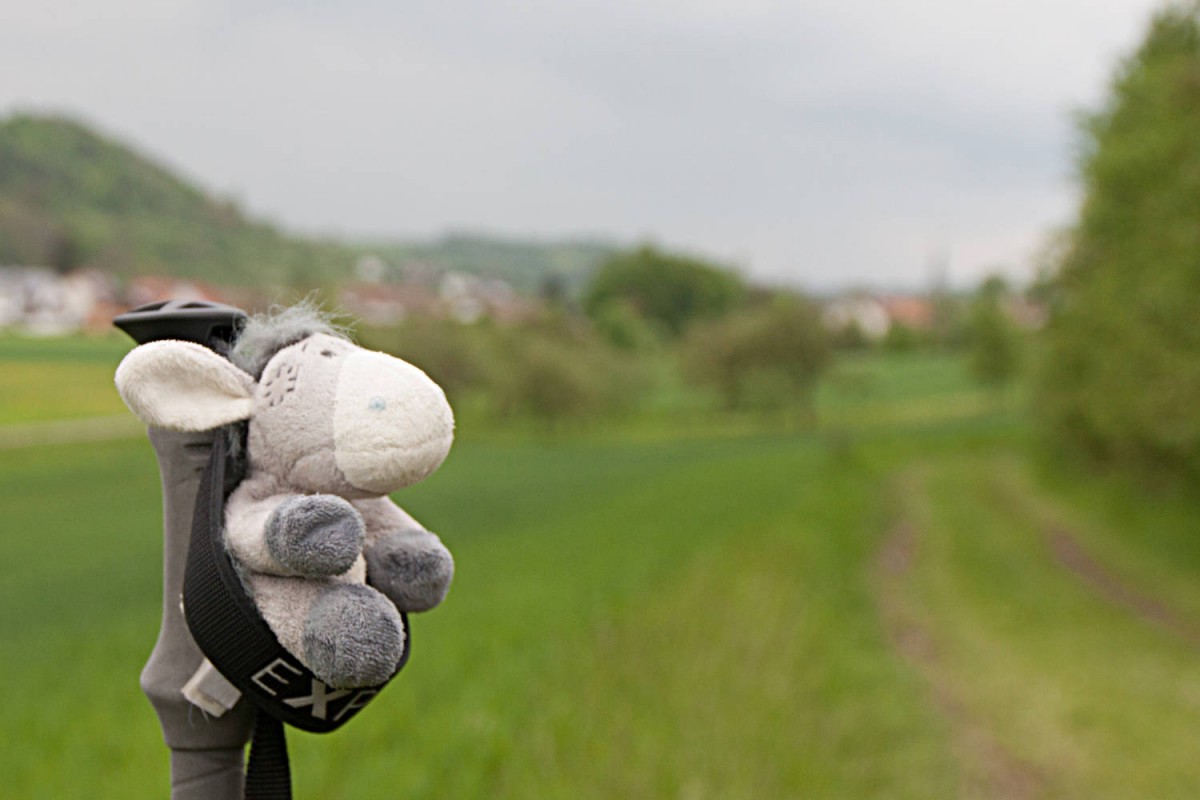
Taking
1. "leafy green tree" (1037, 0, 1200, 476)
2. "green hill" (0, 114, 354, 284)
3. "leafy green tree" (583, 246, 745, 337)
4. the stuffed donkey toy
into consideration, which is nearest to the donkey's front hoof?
the stuffed donkey toy

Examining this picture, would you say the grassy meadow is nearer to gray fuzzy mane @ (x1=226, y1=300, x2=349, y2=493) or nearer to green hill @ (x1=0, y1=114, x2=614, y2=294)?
gray fuzzy mane @ (x1=226, y1=300, x2=349, y2=493)

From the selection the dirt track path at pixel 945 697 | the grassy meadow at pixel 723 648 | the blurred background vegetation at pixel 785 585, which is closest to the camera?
the grassy meadow at pixel 723 648

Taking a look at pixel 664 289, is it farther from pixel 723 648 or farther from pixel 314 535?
pixel 314 535

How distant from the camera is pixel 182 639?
121 centimetres

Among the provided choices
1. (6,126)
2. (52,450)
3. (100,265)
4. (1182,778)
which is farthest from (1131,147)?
(6,126)

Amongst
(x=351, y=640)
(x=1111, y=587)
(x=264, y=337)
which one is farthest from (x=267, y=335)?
(x=1111, y=587)

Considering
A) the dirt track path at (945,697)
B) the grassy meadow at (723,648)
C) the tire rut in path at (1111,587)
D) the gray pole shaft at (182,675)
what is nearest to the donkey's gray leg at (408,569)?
the gray pole shaft at (182,675)

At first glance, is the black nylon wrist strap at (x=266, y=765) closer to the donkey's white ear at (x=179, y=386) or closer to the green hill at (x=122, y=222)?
the donkey's white ear at (x=179, y=386)

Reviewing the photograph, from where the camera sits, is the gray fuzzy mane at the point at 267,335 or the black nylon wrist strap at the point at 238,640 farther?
the gray fuzzy mane at the point at 267,335

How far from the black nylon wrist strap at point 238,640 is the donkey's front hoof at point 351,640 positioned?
4 centimetres

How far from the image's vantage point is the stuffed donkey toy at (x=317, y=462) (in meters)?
1.06

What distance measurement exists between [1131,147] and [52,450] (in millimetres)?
32288

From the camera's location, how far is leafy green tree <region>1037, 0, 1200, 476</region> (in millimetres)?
11602

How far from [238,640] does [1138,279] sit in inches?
611
